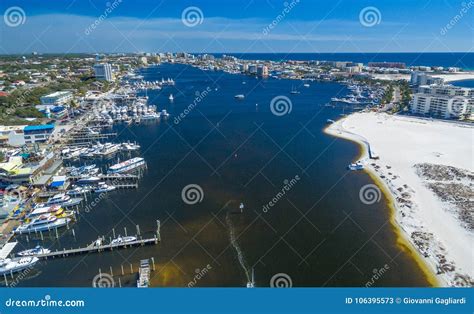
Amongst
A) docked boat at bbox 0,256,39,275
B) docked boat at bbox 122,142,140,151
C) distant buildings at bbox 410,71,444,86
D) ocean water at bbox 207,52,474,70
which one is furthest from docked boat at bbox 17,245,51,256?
ocean water at bbox 207,52,474,70

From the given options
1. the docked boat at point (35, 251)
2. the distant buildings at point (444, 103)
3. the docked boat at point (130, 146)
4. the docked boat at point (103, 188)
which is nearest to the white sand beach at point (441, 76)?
the distant buildings at point (444, 103)

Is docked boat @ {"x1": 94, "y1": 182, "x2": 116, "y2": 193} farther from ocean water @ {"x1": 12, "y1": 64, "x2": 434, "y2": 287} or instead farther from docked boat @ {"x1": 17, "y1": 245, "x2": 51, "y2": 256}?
docked boat @ {"x1": 17, "y1": 245, "x2": 51, "y2": 256}

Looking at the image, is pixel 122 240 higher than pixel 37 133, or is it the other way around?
pixel 37 133

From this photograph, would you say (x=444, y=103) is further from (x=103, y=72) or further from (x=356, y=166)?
(x=103, y=72)

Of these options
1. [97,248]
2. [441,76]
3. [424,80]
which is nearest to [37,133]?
[97,248]

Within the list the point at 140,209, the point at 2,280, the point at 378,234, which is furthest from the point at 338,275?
the point at 2,280

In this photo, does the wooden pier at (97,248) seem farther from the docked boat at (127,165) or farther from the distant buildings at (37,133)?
the distant buildings at (37,133)
